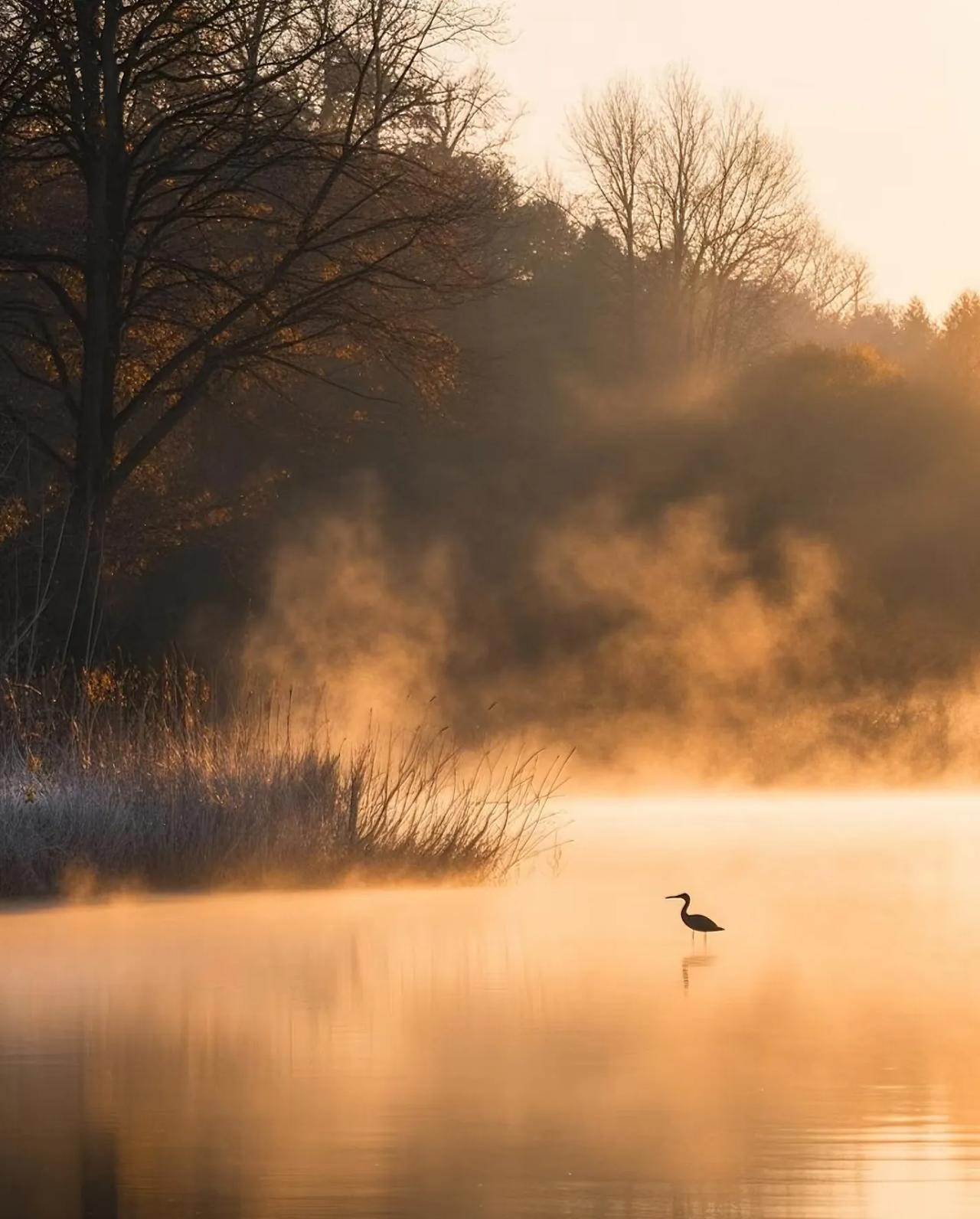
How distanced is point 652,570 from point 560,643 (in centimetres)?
229

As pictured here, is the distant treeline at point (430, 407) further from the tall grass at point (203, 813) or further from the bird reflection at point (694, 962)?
the bird reflection at point (694, 962)

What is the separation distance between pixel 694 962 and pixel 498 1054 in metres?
3.18

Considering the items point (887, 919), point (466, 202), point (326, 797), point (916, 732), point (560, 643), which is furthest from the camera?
point (560, 643)

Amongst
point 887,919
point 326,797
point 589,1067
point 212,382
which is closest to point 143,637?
point 212,382

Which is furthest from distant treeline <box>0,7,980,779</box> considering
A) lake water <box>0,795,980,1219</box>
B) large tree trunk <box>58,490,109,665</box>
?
lake water <box>0,795,980,1219</box>

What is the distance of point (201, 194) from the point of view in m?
22.8

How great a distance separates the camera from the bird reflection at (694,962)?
1096cm

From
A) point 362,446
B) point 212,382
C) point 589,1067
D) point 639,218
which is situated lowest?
point 589,1067

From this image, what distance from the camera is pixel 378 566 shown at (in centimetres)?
4019

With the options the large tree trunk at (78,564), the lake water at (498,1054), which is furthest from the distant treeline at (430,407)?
the lake water at (498,1054)

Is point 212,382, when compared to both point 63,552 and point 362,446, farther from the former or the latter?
point 362,446

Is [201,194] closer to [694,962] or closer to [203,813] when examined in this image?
[203,813]

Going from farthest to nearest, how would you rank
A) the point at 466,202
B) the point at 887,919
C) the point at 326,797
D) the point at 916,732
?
1. the point at 916,732
2. the point at 466,202
3. the point at 326,797
4. the point at 887,919

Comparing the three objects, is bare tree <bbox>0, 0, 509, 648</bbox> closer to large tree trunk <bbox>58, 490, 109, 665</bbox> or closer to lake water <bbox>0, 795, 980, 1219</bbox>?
large tree trunk <bbox>58, 490, 109, 665</bbox>
